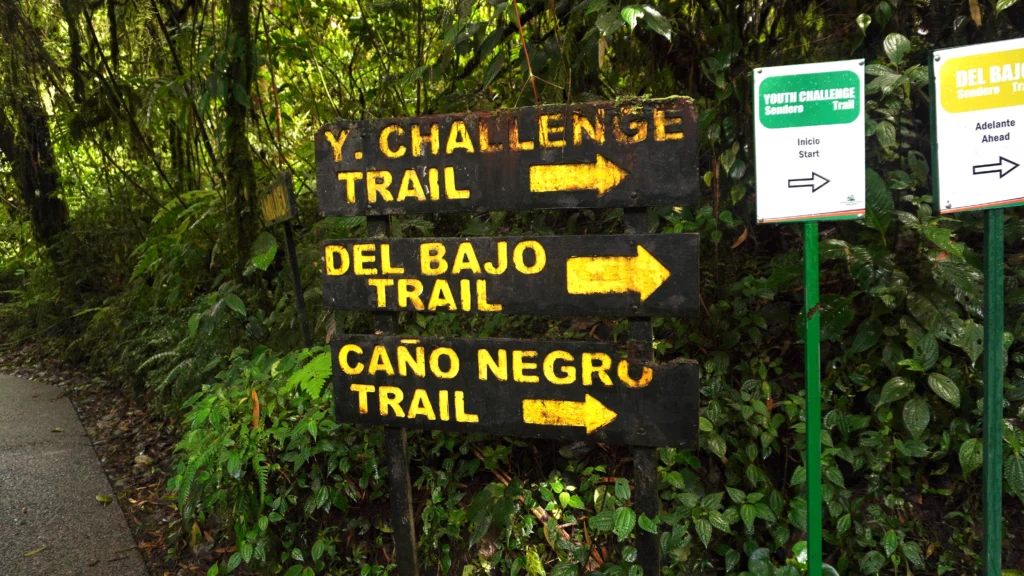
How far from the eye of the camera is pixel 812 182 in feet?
6.74

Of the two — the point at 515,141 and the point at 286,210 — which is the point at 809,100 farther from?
the point at 286,210

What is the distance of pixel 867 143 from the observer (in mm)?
3164

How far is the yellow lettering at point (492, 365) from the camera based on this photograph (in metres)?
2.36

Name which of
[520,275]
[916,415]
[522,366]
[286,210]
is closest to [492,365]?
[522,366]

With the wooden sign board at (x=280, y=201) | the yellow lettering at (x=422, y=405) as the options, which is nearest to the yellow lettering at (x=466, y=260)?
the yellow lettering at (x=422, y=405)

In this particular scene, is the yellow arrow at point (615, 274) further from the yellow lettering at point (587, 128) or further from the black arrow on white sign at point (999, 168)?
the black arrow on white sign at point (999, 168)

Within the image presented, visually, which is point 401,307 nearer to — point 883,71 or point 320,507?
point 320,507

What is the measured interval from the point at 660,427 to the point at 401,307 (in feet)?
3.35

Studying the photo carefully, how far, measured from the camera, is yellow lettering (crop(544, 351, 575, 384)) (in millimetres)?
2277

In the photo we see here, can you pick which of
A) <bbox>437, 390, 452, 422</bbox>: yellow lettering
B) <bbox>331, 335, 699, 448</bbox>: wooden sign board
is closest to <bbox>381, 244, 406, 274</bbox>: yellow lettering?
<bbox>331, 335, 699, 448</bbox>: wooden sign board

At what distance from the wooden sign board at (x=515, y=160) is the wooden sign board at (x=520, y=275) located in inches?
5.1

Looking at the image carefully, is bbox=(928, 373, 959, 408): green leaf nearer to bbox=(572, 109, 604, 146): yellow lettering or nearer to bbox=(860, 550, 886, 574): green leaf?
bbox=(860, 550, 886, 574): green leaf

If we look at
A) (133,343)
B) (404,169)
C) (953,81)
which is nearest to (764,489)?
(953,81)

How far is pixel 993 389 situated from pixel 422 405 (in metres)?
1.92
